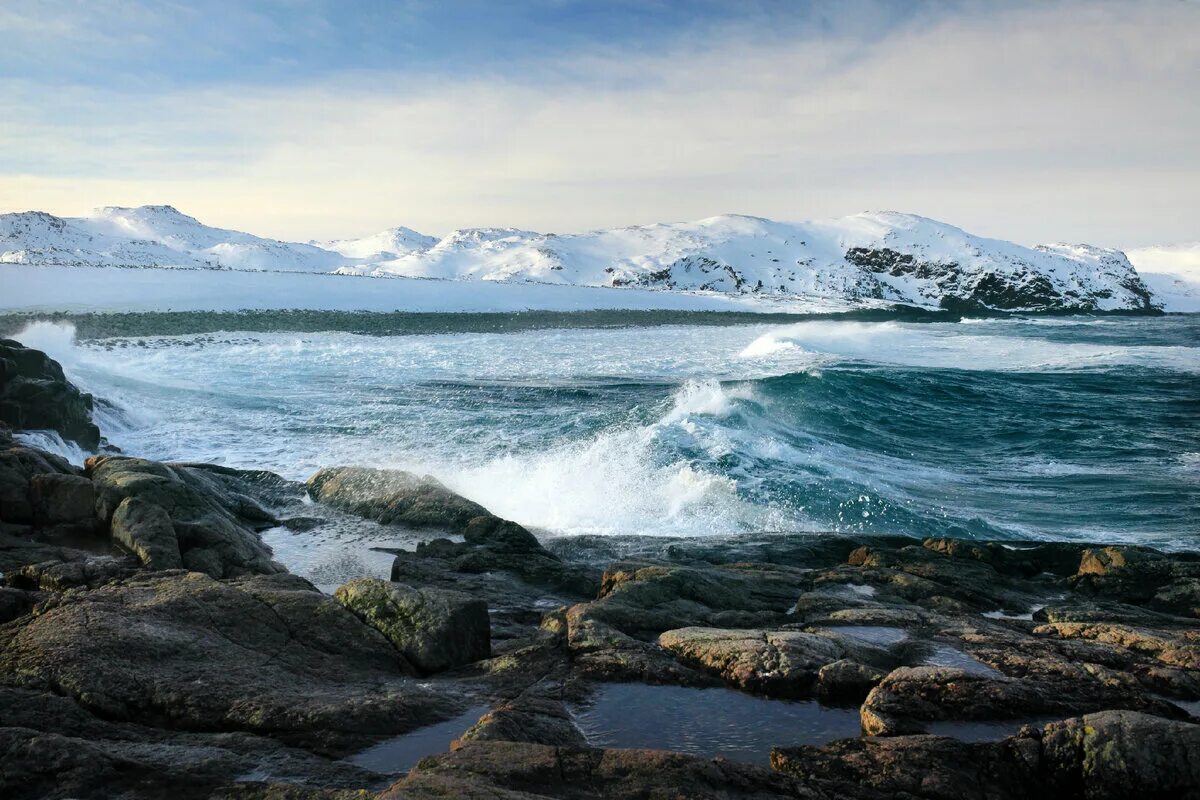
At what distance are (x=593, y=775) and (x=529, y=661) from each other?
1.92 m

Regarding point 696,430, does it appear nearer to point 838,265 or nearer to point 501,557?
point 501,557

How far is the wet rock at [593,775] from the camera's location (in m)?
3.66

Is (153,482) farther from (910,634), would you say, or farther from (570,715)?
(910,634)

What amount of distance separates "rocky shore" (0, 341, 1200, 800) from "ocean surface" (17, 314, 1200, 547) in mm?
3033

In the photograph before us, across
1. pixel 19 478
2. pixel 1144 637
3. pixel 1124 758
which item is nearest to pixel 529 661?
pixel 1124 758

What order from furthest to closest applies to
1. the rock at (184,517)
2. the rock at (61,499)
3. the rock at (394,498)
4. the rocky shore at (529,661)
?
the rock at (394,498), the rock at (61,499), the rock at (184,517), the rocky shore at (529,661)

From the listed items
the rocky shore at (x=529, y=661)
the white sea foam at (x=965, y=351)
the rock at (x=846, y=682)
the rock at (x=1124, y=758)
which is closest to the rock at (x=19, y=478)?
the rocky shore at (x=529, y=661)

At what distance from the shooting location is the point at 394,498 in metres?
11.2

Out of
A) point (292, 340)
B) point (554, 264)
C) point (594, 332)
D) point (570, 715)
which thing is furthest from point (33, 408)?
point (554, 264)

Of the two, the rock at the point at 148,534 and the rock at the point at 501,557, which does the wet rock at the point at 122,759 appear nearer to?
the rock at the point at 148,534

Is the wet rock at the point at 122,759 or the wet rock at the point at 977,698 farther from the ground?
the wet rock at the point at 122,759

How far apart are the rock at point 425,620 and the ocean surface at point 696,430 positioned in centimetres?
537

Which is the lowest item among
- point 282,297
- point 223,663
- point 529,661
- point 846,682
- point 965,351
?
point 529,661

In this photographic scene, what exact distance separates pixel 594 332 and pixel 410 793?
45.5 meters
